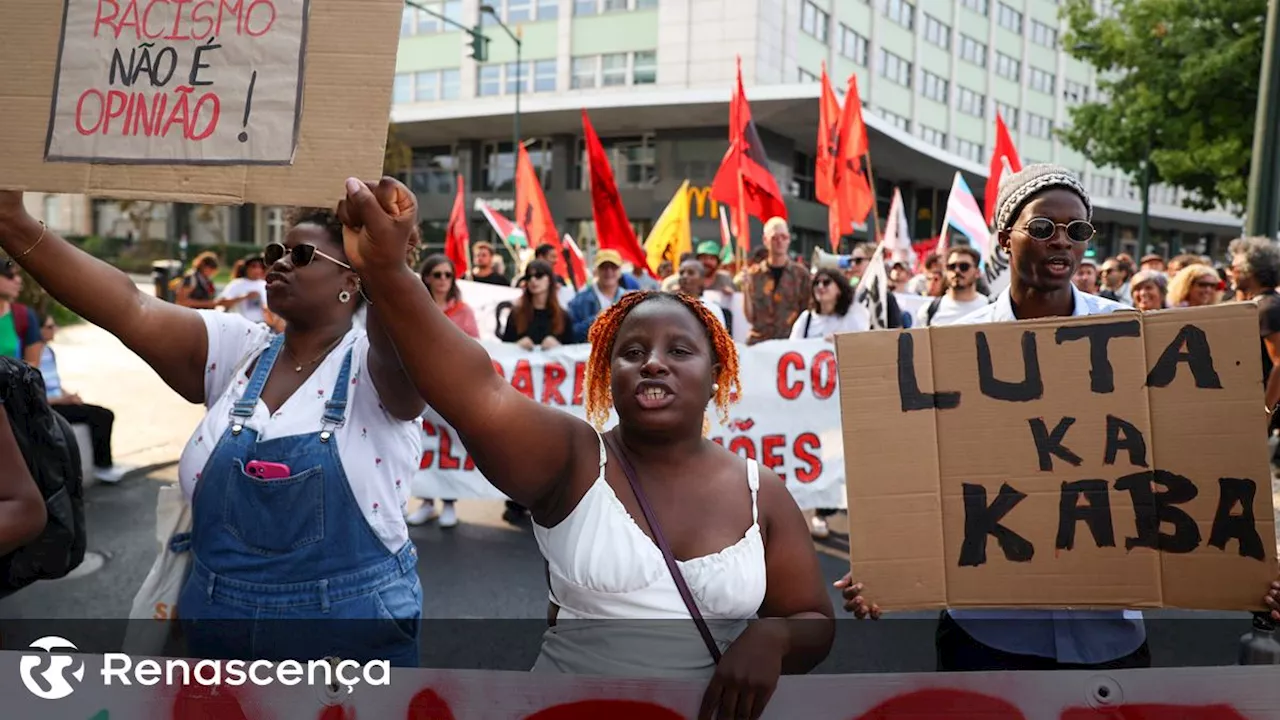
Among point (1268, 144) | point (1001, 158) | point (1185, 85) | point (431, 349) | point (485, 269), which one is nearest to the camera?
point (431, 349)

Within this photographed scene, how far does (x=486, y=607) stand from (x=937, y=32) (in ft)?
137

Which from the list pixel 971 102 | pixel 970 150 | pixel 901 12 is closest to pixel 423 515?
pixel 901 12

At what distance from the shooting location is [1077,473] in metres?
1.91

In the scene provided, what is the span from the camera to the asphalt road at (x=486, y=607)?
13.0ft

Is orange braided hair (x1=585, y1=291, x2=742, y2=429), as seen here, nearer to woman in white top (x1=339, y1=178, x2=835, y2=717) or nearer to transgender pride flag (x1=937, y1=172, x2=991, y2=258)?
woman in white top (x1=339, y1=178, x2=835, y2=717)

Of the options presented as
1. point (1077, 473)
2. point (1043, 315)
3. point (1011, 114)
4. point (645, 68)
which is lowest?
point (1077, 473)

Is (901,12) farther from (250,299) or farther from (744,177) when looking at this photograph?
(250,299)

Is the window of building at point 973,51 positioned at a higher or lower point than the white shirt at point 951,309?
higher

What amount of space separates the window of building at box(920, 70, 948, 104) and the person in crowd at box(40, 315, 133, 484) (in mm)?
38703

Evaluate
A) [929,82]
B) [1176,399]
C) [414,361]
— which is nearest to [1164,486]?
[1176,399]

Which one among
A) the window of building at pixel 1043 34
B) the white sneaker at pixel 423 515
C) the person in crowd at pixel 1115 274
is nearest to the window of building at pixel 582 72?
the person in crowd at pixel 1115 274

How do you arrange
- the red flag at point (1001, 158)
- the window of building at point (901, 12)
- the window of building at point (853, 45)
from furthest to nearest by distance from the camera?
the window of building at point (901, 12)
the window of building at point (853, 45)
the red flag at point (1001, 158)

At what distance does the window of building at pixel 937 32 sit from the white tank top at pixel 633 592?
42.7 meters

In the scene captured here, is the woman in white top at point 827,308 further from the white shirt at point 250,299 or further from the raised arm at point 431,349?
the white shirt at point 250,299
